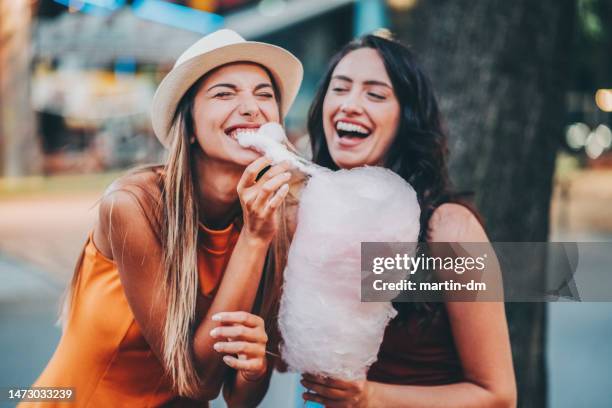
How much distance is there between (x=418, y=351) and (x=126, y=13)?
13791 millimetres

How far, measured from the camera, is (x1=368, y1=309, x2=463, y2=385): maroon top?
1942 millimetres

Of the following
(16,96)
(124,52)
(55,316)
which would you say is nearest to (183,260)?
(55,316)

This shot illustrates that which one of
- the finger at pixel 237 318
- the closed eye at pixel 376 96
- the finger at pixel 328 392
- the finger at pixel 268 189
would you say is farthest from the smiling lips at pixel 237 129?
the finger at pixel 328 392

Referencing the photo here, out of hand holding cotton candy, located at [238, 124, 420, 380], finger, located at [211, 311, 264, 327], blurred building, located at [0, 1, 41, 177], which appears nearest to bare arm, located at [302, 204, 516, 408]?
hand holding cotton candy, located at [238, 124, 420, 380]

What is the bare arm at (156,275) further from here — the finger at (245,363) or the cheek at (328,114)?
the cheek at (328,114)

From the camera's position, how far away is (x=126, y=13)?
14273 millimetres

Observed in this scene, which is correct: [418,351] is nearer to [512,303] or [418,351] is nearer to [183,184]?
[183,184]

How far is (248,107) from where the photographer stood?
1.96 m

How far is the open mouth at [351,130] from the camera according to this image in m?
2.10

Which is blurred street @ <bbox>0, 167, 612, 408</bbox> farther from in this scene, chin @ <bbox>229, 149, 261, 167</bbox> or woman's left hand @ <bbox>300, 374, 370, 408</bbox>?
woman's left hand @ <bbox>300, 374, 370, 408</bbox>

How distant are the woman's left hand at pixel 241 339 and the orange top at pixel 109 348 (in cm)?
36

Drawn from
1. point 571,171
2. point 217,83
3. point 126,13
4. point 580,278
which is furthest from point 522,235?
point 571,171

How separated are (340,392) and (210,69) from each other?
3.35ft

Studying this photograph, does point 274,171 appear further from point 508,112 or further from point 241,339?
point 508,112
